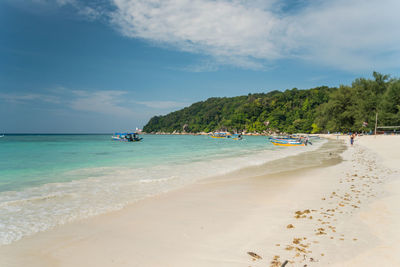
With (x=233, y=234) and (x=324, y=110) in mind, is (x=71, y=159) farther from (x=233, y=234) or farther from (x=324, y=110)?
(x=324, y=110)

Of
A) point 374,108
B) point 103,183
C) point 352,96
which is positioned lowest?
point 103,183

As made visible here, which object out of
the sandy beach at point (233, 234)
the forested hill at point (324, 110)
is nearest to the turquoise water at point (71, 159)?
the sandy beach at point (233, 234)

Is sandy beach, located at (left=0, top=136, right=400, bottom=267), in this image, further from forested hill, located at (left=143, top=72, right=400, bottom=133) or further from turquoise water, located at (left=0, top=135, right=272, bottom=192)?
forested hill, located at (left=143, top=72, right=400, bottom=133)

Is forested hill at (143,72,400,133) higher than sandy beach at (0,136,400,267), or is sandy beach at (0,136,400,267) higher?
forested hill at (143,72,400,133)

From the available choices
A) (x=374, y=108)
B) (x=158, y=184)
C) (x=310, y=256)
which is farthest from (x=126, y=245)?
(x=374, y=108)

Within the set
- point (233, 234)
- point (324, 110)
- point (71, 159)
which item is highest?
point (324, 110)

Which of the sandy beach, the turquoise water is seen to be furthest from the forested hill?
the sandy beach

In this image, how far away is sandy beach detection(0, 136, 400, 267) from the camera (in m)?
3.63

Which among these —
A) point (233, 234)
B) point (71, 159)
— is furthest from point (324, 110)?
point (233, 234)

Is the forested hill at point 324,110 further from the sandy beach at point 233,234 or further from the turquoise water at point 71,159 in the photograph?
the sandy beach at point 233,234

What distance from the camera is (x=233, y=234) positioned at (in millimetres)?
4598

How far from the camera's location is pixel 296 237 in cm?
423

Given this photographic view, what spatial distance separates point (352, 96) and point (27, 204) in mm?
94064

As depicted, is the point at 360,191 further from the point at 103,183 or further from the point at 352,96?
Answer: the point at 352,96
